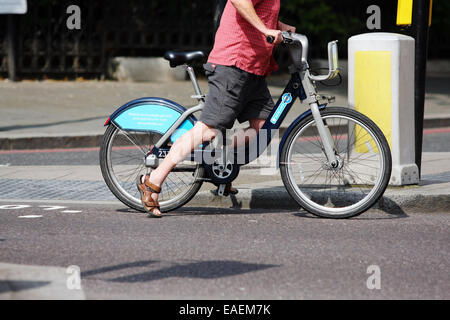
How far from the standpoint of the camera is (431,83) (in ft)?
62.2

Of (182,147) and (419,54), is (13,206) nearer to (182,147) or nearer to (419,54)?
(182,147)

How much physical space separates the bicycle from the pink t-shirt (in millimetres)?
170

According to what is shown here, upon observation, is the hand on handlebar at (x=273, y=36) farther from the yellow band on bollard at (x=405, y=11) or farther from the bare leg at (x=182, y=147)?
the yellow band on bollard at (x=405, y=11)

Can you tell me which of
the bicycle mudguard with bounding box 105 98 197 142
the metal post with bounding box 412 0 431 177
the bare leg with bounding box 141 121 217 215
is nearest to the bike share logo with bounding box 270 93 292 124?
the bare leg with bounding box 141 121 217 215

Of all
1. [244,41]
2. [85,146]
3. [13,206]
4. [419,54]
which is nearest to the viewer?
[244,41]

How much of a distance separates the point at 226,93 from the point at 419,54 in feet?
5.98

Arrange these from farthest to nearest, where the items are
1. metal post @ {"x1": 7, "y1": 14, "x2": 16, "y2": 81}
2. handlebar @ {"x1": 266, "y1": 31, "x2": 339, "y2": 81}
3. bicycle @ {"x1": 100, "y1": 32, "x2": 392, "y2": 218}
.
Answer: metal post @ {"x1": 7, "y1": 14, "x2": 16, "y2": 81}, bicycle @ {"x1": 100, "y1": 32, "x2": 392, "y2": 218}, handlebar @ {"x1": 266, "y1": 31, "x2": 339, "y2": 81}

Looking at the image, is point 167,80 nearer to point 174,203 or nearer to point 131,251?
point 174,203

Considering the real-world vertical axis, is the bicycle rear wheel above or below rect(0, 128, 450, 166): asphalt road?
above

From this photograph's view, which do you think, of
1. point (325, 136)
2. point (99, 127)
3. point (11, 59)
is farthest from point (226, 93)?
point (11, 59)

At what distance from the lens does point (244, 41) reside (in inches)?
232

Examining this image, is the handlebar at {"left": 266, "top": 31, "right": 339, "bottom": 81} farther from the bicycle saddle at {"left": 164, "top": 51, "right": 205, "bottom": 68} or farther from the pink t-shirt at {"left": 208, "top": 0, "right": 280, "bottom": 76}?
the bicycle saddle at {"left": 164, "top": 51, "right": 205, "bottom": 68}

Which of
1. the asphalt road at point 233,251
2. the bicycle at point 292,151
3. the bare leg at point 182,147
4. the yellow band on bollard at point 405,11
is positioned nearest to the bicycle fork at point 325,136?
the bicycle at point 292,151

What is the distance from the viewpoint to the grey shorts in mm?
5918
